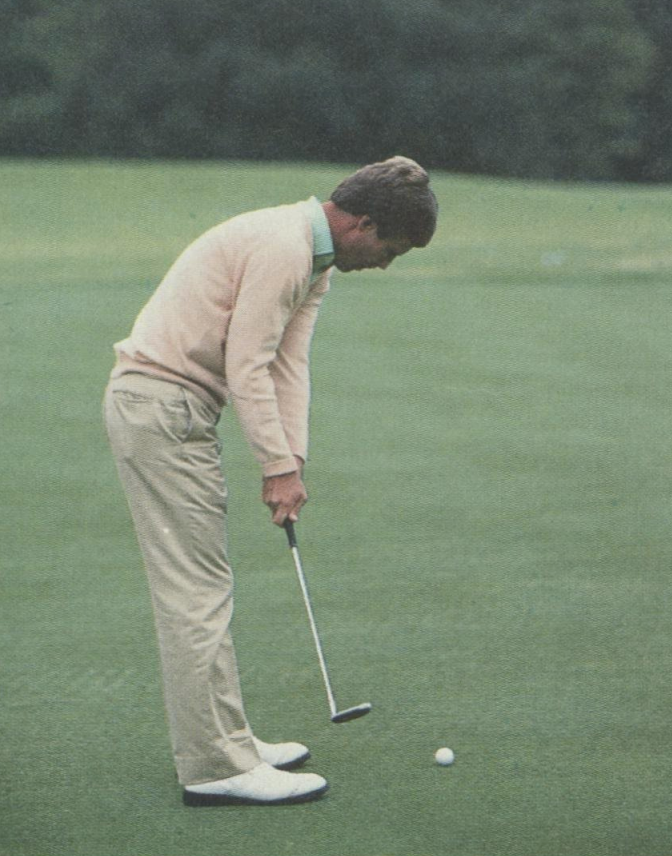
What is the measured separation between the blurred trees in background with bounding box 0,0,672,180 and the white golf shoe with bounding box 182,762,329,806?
3780 cm

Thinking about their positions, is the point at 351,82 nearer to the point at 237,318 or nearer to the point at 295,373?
the point at 295,373

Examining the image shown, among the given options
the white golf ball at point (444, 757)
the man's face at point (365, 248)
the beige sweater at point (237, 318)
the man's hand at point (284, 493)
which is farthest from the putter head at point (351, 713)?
the man's face at point (365, 248)

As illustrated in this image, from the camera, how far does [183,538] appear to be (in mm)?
4105

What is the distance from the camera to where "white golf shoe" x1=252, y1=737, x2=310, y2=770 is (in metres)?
4.49

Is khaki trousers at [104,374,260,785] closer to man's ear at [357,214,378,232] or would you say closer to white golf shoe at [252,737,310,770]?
white golf shoe at [252,737,310,770]

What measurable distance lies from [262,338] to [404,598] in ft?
8.26

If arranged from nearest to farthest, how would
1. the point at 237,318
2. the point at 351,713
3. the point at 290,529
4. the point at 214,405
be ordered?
the point at 237,318, the point at 214,405, the point at 290,529, the point at 351,713

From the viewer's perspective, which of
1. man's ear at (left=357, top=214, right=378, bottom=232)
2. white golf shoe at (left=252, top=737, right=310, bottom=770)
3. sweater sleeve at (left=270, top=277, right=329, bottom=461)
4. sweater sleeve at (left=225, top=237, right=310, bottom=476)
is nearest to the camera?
sweater sleeve at (left=225, top=237, right=310, bottom=476)

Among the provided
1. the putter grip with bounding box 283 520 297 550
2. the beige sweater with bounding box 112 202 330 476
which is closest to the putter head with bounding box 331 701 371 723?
the putter grip with bounding box 283 520 297 550

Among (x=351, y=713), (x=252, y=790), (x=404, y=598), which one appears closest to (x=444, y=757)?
(x=351, y=713)

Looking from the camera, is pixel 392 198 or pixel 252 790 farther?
pixel 252 790

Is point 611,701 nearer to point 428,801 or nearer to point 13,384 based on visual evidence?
point 428,801

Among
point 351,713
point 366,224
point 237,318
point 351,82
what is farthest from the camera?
point 351,82

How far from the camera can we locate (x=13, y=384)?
36.7 ft
